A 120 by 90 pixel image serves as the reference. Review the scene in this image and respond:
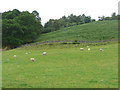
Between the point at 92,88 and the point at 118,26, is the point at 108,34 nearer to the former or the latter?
the point at 118,26

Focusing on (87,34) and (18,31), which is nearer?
(18,31)

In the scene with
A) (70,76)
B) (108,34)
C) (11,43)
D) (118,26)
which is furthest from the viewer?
(118,26)

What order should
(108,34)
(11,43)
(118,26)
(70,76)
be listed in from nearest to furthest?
(70,76) < (11,43) < (108,34) < (118,26)

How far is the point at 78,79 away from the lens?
12.9m

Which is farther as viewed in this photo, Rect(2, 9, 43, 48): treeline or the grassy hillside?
the grassy hillside

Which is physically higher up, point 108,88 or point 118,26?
point 118,26

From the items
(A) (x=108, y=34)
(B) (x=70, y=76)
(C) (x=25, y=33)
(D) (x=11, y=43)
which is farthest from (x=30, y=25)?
(B) (x=70, y=76)

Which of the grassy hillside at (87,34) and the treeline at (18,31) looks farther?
the grassy hillside at (87,34)

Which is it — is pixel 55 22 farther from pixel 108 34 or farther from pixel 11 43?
pixel 11 43

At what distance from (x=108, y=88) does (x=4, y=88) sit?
4.77 metres

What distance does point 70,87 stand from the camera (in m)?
10.8

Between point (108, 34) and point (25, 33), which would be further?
point (108, 34)

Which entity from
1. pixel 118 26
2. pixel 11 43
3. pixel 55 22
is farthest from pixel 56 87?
pixel 55 22

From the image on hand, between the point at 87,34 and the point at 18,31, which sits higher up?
the point at 18,31
